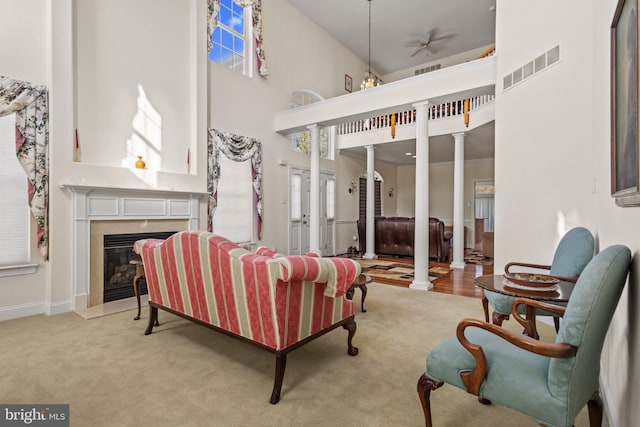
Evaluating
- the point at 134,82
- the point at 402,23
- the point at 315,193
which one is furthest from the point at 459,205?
the point at 134,82

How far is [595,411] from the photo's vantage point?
1393 millimetres

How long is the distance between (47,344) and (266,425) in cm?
225

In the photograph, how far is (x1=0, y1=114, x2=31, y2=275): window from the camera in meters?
3.27

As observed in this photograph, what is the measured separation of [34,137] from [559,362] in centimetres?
471

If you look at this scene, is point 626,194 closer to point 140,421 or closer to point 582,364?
point 582,364

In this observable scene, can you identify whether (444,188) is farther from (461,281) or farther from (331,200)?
(461,281)

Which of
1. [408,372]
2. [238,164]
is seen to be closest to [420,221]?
[408,372]

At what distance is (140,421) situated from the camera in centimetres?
168

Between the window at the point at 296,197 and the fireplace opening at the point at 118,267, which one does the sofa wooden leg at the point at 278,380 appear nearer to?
the fireplace opening at the point at 118,267

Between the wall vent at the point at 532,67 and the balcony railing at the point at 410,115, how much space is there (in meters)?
2.07

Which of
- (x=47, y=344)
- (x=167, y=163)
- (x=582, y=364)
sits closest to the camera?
(x=582, y=364)

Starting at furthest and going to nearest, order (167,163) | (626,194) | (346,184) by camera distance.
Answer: (346,184) → (167,163) → (626,194)

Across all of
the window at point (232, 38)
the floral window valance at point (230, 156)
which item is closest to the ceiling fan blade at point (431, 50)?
the window at point (232, 38)

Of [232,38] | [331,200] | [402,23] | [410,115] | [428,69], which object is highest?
[402,23]
